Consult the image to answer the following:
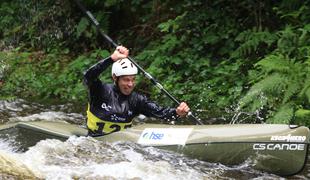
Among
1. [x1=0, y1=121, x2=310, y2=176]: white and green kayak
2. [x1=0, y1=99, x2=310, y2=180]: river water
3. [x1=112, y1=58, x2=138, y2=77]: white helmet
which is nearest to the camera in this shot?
[x1=0, y1=99, x2=310, y2=180]: river water

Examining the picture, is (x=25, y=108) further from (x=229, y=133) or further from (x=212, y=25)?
(x=229, y=133)

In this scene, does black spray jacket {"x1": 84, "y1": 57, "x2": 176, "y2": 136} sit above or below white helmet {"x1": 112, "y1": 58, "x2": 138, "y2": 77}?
below

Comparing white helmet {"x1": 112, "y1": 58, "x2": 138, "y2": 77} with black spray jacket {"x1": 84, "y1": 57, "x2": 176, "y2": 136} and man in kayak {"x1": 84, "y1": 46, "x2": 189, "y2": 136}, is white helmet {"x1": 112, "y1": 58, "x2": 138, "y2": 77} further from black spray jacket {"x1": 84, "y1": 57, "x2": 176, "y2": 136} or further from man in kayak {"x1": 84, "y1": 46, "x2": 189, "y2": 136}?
black spray jacket {"x1": 84, "y1": 57, "x2": 176, "y2": 136}

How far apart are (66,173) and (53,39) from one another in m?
8.20

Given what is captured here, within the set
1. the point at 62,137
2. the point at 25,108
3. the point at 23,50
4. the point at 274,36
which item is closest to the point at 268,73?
the point at 274,36

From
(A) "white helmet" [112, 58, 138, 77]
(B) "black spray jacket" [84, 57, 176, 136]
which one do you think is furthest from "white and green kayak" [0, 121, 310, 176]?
(A) "white helmet" [112, 58, 138, 77]

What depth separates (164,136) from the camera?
5895 millimetres

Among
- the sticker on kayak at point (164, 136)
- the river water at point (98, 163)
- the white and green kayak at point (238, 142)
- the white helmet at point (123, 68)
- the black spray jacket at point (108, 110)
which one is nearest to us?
the river water at point (98, 163)

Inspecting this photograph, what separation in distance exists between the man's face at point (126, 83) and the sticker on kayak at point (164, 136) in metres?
0.66

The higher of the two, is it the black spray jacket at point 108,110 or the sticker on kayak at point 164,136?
the black spray jacket at point 108,110

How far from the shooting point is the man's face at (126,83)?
20.8ft

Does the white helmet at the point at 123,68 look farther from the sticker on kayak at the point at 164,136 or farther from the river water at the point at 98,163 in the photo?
the river water at the point at 98,163

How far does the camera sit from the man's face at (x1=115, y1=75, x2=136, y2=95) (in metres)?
6.35

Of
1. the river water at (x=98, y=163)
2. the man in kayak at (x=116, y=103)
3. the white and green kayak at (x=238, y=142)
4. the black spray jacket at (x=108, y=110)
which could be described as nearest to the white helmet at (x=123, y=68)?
the man in kayak at (x=116, y=103)
